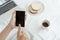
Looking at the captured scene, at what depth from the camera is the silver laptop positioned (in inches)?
47.7

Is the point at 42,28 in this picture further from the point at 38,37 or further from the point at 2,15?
the point at 2,15

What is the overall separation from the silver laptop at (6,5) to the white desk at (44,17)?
0.03 metres

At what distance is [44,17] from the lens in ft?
3.89

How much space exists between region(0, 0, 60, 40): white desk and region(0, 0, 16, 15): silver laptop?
0.10 feet

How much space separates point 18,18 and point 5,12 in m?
0.16

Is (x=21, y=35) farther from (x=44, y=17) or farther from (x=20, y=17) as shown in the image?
(x=44, y=17)

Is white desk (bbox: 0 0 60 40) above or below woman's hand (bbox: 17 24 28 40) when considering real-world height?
above

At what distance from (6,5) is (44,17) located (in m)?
0.30

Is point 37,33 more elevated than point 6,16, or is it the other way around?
point 6,16

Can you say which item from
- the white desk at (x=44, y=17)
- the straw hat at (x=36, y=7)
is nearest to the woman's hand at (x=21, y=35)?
the white desk at (x=44, y=17)

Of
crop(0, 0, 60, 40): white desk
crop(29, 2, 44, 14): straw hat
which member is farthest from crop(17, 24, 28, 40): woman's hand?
crop(29, 2, 44, 14): straw hat

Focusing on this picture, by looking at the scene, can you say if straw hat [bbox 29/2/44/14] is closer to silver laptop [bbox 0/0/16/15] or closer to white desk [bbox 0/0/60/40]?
white desk [bbox 0/0/60/40]

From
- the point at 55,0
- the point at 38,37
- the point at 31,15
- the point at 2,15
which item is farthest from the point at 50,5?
the point at 2,15

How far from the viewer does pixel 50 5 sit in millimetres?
1219
